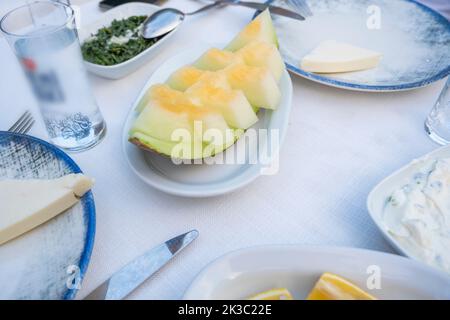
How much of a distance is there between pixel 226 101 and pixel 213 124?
0.06 metres

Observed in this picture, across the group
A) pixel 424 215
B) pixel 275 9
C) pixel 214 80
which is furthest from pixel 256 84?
pixel 275 9

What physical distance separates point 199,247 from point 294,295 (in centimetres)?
15

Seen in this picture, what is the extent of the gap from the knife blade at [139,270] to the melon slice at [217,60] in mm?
306

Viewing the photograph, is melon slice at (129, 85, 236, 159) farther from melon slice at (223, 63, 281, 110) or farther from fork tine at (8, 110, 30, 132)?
fork tine at (8, 110, 30, 132)

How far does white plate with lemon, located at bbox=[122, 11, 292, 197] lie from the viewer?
1.67 ft

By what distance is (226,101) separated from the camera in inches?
21.9

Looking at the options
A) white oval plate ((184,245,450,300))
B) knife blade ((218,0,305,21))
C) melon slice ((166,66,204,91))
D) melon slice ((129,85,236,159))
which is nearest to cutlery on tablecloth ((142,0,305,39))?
knife blade ((218,0,305,21))

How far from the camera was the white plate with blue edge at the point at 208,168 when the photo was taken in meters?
0.51

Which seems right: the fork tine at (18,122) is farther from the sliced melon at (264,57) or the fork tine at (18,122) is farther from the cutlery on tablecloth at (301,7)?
the cutlery on tablecloth at (301,7)

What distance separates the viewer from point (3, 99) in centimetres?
73

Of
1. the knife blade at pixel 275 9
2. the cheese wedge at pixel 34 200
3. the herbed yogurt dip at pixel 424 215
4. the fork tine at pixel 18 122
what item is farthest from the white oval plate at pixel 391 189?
the fork tine at pixel 18 122

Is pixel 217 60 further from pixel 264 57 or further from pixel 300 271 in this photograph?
pixel 300 271

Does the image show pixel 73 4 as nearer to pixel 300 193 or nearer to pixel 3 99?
pixel 3 99
